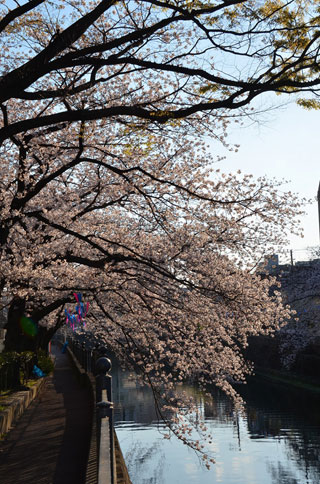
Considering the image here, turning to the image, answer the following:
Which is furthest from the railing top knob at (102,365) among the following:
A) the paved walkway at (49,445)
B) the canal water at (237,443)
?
the canal water at (237,443)

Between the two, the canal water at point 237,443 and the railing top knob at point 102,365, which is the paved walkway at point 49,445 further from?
the railing top knob at point 102,365

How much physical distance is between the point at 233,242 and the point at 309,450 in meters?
11.3

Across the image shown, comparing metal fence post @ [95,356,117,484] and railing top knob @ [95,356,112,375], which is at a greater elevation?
railing top knob @ [95,356,112,375]

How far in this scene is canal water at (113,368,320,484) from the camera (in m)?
→ 17.3

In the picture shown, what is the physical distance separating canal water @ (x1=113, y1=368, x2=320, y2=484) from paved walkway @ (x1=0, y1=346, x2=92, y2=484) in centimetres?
243

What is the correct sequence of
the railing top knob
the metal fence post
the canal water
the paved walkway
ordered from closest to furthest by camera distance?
1. the metal fence post
2. the railing top knob
3. the paved walkway
4. the canal water

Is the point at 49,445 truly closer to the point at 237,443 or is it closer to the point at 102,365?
the point at 102,365

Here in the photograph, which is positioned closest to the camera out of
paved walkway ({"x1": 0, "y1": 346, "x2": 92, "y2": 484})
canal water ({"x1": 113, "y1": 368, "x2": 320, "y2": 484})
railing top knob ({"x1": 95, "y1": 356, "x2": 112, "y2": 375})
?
railing top knob ({"x1": 95, "y1": 356, "x2": 112, "y2": 375})

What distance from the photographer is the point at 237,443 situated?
2148cm

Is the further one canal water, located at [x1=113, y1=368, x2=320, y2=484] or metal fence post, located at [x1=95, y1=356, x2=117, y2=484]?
canal water, located at [x1=113, y1=368, x2=320, y2=484]

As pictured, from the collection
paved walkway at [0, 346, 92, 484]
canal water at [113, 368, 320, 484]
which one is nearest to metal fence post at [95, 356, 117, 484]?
paved walkway at [0, 346, 92, 484]

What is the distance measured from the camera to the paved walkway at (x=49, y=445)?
938 cm

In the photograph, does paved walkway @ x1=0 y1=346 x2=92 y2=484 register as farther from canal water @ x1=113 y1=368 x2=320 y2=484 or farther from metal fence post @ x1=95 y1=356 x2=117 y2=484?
metal fence post @ x1=95 y1=356 x2=117 y2=484

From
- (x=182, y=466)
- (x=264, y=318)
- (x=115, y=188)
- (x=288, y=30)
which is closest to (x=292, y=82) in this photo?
(x=288, y=30)
